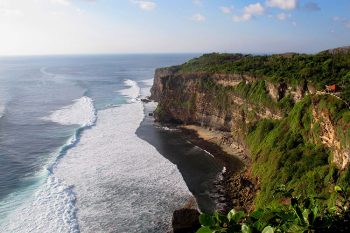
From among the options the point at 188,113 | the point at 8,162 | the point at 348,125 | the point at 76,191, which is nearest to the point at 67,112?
the point at 188,113

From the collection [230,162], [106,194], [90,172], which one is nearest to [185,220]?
[106,194]

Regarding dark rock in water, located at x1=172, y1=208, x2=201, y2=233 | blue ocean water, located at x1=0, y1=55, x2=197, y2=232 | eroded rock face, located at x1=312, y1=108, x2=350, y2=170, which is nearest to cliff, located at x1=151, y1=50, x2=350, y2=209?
eroded rock face, located at x1=312, y1=108, x2=350, y2=170

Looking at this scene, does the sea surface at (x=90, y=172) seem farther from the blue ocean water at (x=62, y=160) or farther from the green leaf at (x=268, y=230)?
the green leaf at (x=268, y=230)

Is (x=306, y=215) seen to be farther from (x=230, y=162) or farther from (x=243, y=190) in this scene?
(x=230, y=162)

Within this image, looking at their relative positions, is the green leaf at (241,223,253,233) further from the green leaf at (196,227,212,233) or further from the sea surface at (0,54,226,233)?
the sea surface at (0,54,226,233)

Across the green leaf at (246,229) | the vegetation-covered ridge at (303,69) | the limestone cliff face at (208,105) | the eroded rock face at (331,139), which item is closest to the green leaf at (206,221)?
the green leaf at (246,229)

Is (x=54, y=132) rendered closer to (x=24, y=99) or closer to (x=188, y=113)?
(x=188, y=113)
